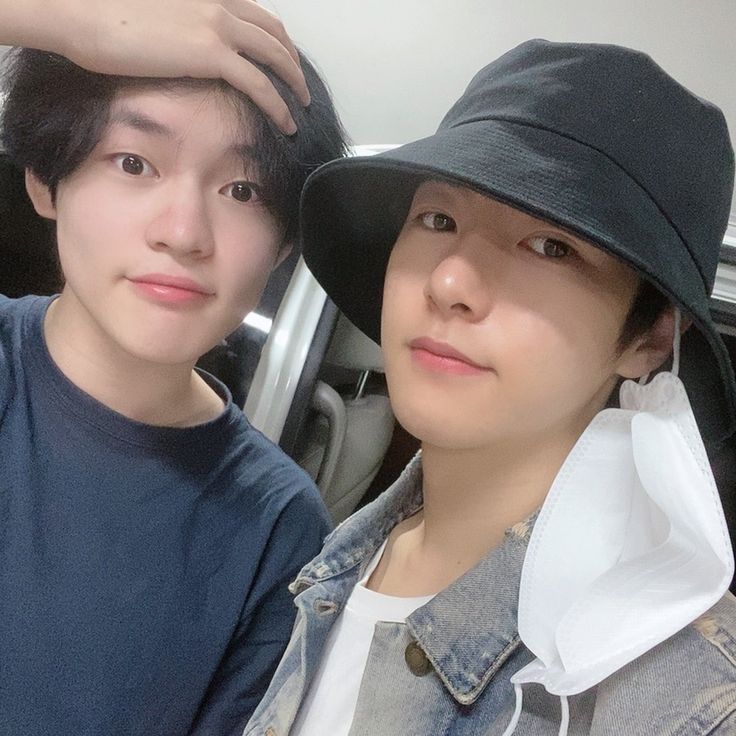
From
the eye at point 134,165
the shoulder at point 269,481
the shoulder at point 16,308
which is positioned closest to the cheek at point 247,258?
the eye at point 134,165

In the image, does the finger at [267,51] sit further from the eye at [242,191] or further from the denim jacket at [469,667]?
the denim jacket at [469,667]

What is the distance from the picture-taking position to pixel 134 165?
0.79m

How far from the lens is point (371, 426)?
5.32 ft

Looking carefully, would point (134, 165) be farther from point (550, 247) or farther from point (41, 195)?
point (550, 247)

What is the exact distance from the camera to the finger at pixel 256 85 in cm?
76

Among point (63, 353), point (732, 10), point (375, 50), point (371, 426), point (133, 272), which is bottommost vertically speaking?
point (371, 426)

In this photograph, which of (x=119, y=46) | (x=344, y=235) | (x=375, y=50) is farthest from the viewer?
(x=375, y=50)

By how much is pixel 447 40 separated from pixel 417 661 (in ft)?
5.57

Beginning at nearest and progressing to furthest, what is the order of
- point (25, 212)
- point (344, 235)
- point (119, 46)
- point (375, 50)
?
point (119, 46)
point (344, 235)
point (25, 212)
point (375, 50)

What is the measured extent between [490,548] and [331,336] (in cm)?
82

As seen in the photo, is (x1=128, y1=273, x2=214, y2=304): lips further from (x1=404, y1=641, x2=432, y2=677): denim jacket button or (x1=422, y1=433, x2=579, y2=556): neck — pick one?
(x1=404, y1=641, x2=432, y2=677): denim jacket button

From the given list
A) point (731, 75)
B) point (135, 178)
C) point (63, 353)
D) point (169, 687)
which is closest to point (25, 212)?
point (63, 353)

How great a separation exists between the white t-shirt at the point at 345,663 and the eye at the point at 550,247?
14.3 inches

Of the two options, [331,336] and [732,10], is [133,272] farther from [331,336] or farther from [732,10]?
[732,10]
